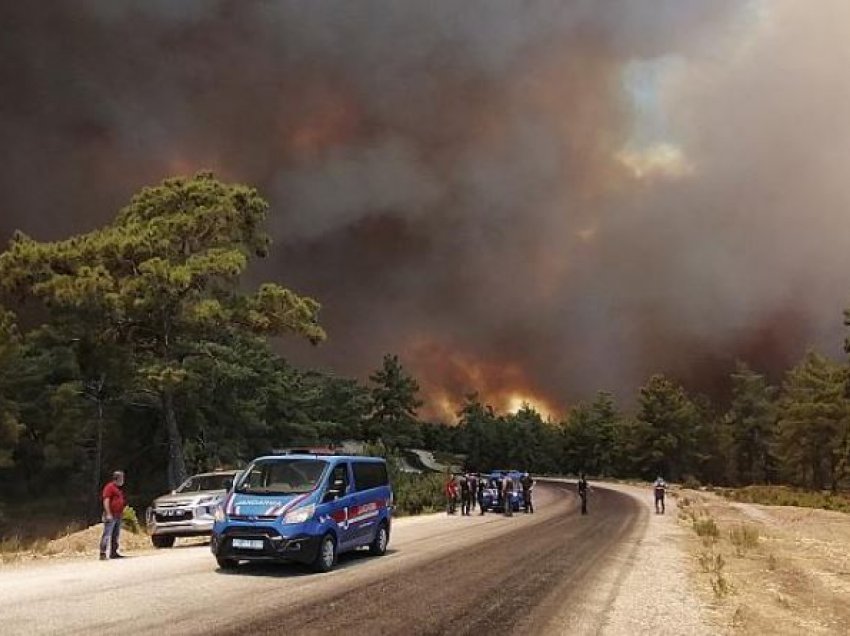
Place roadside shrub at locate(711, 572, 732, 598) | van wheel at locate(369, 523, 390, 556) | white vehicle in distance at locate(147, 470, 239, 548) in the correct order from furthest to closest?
1. white vehicle in distance at locate(147, 470, 239, 548)
2. van wheel at locate(369, 523, 390, 556)
3. roadside shrub at locate(711, 572, 732, 598)

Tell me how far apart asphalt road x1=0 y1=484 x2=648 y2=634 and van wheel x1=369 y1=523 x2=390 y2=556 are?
47 cm

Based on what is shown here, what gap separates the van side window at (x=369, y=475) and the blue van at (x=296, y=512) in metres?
0.03

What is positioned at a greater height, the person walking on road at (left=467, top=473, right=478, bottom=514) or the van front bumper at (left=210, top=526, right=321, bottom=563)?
the person walking on road at (left=467, top=473, right=478, bottom=514)

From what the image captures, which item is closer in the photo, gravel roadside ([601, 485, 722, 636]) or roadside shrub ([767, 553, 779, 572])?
gravel roadside ([601, 485, 722, 636])

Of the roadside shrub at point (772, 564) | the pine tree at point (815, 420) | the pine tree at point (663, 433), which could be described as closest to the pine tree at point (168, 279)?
the roadside shrub at point (772, 564)

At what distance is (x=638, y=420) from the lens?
423 ft

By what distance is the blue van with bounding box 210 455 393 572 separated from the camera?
45.3 feet

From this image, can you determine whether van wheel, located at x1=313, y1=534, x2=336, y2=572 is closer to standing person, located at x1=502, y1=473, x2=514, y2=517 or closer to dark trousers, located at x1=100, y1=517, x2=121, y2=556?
dark trousers, located at x1=100, y1=517, x2=121, y2=556

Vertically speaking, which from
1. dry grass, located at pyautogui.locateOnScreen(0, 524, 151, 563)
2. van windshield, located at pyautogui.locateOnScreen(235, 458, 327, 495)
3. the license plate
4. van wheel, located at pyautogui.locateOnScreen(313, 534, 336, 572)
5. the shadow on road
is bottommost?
dry grass, located at pyautogui.locateOnScreen(0, 524, 151, 563)

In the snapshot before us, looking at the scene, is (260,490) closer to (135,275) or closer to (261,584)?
(261,584)

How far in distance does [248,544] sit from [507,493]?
24204 mm

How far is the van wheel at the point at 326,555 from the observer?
47.0 ft

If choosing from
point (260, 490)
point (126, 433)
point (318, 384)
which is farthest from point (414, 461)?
point (260, 490)

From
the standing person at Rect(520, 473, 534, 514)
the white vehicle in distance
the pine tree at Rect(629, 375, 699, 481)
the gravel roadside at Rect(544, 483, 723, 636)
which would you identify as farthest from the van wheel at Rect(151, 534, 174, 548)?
the pine tree at Rect(629, 375, 699, 481)
